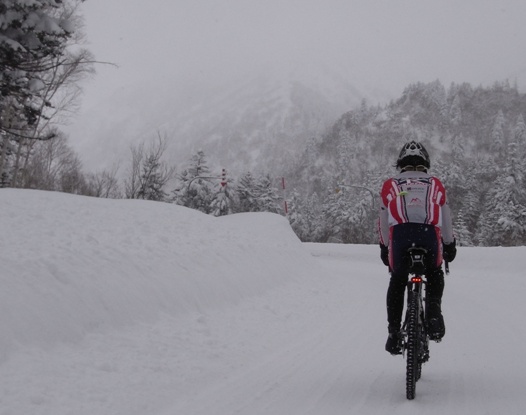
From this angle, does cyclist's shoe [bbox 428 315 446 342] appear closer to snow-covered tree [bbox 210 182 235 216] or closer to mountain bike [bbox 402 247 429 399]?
mountain bike [bbox 402 247 429 399]

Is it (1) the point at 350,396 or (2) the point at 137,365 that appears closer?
(1) the point at 350,396

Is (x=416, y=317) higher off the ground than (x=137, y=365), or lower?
higher

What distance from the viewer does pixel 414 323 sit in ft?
13.0

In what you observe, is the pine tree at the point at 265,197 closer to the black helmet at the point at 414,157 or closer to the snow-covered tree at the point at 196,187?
the snow-covered tree at the point at 196,187

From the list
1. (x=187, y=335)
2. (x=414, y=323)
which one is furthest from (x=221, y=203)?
(x=414, y=323)

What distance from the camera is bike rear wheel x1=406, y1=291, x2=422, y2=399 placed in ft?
12.5

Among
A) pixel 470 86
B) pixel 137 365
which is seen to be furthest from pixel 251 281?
pixel 470 86

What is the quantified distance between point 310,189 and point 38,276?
17424cm

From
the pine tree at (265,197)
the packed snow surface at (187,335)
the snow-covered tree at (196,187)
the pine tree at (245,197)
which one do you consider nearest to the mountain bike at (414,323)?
the packed snow surface at (187,335)

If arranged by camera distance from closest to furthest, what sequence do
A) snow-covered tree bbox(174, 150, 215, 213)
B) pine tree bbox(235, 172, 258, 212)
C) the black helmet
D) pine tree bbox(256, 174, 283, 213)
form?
the black helmet < snow-covered tree bbox(174, 150, 215, 213) < pine tree bbox(235, 172, 258, 212) < pine tree bbox(256, 174, 283, 213)

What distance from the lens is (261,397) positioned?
13.0ft

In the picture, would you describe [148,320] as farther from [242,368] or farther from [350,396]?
[350,396]

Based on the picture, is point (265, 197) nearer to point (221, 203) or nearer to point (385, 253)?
point (221, 203)

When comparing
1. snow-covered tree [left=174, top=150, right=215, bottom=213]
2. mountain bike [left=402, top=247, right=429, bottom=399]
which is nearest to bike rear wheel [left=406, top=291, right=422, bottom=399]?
mountain bike [left=402, top=247, right=429, bottom=399]
